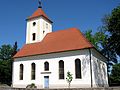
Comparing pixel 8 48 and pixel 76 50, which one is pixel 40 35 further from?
pixel 8 48

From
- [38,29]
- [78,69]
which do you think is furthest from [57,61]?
[38,29]

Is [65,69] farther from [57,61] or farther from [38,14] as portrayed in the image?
[38,14]

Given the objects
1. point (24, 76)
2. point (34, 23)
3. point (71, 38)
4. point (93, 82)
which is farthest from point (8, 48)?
point (93, 82)

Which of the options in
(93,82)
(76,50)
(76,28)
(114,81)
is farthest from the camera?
(114,81)

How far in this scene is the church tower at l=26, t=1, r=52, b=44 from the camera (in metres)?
37.1

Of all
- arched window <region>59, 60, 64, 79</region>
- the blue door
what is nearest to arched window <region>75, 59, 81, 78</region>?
arched window <region>59, 60, 64, 79</region>

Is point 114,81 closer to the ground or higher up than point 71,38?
closer to the ground

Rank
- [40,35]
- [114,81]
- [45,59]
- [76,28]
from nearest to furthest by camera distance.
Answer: [45,59] < [76,28] < [40,35] < [114,81]

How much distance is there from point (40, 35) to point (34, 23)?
3649 millimetres

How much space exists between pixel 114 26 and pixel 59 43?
9306mm

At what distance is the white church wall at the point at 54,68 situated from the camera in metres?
27.2

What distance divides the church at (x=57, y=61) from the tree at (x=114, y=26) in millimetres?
3395

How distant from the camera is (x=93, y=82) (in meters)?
26.3

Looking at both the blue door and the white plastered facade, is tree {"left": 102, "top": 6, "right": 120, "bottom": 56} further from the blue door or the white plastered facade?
the blue door
